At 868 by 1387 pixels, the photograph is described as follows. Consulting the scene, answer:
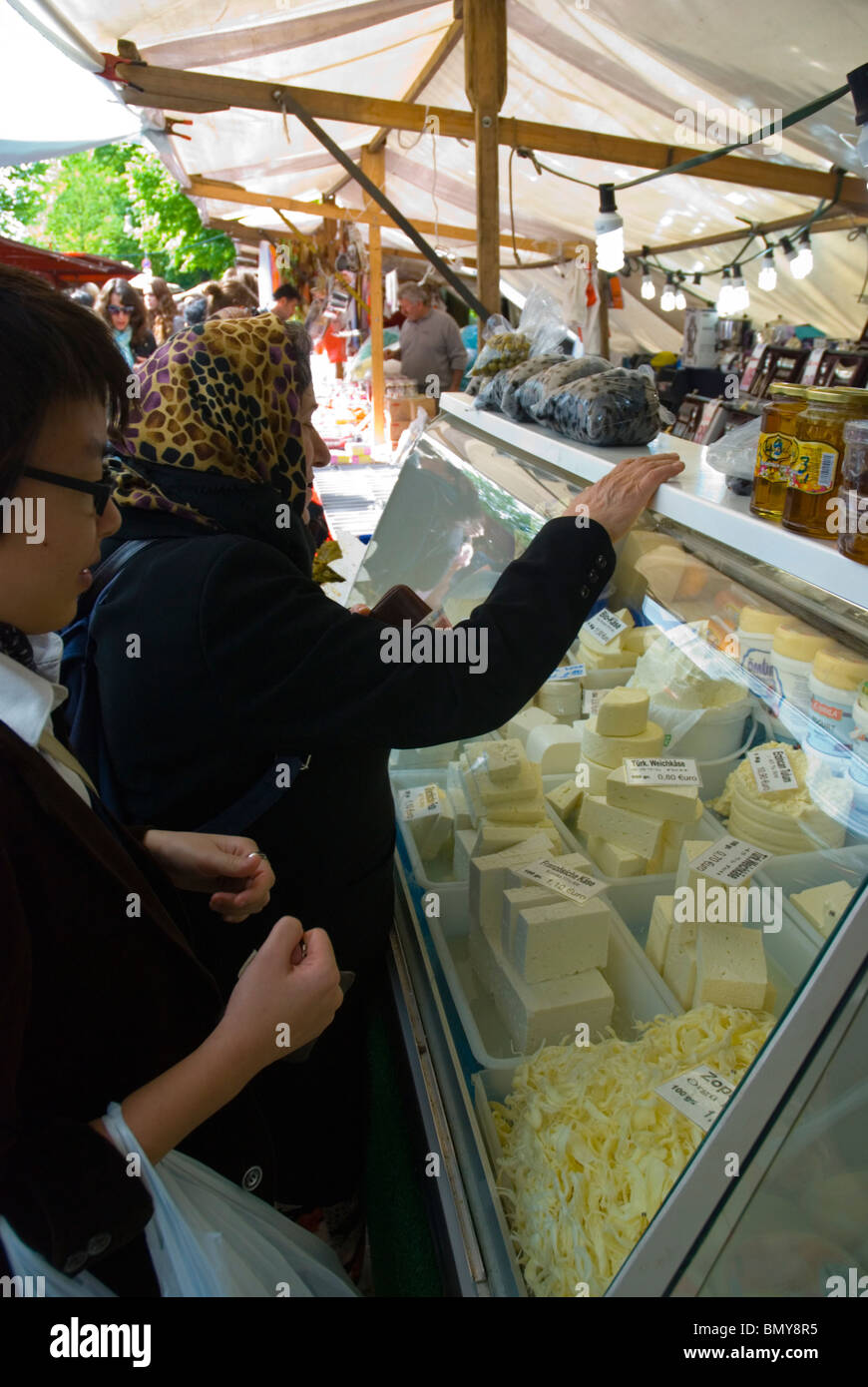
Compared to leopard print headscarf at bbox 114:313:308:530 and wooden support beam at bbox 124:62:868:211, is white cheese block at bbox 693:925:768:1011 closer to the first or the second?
leopard print headscarf at bbox 114:313:308:530

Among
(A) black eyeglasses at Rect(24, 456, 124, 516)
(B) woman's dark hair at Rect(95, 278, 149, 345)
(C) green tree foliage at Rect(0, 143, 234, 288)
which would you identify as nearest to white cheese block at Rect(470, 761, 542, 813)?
(A) black eyeglasses at Rect(24, 456, 124, 516)

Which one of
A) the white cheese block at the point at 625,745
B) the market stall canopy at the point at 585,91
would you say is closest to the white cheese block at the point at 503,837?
the white cheese block at the point at 625,745

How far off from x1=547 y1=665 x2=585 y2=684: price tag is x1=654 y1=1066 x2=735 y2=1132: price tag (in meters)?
1.22

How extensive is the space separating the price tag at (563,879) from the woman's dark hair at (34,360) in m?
1.11

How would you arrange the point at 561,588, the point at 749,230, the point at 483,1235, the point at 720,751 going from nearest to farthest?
the point at 483,1235 → the point at 561,588 → the point at 720,751 → the point at 749,230

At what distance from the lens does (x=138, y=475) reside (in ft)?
4.59

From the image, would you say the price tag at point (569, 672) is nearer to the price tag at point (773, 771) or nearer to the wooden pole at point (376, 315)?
the price tag at point (773, 771)

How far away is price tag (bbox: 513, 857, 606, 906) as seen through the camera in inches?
60.0

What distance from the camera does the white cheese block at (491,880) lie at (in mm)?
1662

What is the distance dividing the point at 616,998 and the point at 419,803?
2.36 feet

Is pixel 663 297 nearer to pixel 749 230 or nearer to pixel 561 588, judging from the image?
pixel 749 230

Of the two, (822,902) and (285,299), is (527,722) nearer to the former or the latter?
(822,902)

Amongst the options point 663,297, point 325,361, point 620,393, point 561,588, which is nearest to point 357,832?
point 561,588

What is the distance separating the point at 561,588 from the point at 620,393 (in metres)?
0.57
